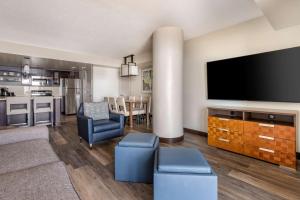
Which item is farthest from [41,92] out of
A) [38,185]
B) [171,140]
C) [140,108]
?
[38,185]

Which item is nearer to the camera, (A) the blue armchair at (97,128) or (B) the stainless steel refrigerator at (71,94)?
(A) the blue armchair at (97,128)

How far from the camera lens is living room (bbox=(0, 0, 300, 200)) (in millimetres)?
1388

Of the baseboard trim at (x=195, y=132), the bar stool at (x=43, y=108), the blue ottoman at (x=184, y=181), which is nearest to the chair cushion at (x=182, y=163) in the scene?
the blue ottoman at (x=184, y=181)

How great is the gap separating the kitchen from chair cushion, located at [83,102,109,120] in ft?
7.04

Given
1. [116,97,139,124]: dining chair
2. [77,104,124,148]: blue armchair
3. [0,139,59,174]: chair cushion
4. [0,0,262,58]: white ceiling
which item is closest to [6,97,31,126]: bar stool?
[0,0,262,58]: white ceiling

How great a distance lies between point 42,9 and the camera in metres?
2.87

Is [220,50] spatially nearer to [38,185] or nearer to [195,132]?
[195,132]

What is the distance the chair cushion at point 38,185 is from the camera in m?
0.82

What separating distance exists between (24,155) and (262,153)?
308 centimetres

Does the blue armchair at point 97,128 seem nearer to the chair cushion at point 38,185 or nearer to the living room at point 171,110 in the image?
the living room at point 171,110

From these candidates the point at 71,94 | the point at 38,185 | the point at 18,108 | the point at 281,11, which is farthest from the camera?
the point at 71,94

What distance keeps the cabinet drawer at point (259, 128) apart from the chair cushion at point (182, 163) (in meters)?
1.46

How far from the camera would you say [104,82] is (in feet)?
21.3

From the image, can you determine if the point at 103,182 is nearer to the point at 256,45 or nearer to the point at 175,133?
the point at 175,133
